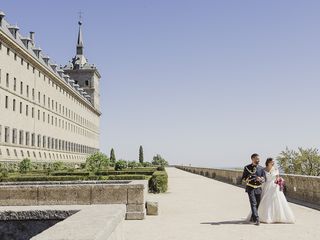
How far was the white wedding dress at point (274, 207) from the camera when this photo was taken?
37.5 feet

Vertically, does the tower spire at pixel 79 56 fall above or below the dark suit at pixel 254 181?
above

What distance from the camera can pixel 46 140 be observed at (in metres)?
60.2

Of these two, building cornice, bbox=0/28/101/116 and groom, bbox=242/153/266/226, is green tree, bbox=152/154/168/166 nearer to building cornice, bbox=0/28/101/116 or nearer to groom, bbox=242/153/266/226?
building cornice, bbox=0/28/101/116

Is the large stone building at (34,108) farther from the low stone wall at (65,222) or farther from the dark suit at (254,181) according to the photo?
the low stone wall at (65,222)

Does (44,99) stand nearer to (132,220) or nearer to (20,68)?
(20,68)

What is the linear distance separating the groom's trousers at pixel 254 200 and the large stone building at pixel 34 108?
112 ft

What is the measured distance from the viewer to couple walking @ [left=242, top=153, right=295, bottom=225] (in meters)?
11.4

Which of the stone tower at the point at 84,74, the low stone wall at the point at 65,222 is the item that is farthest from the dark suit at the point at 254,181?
the stone tower at the point at 84,74

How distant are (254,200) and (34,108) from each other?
4673cm

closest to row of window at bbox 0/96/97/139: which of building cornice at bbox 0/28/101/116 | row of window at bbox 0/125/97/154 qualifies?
row of window at bbox 0/125/97/154

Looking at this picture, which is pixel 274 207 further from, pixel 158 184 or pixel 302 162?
pixel 302 162

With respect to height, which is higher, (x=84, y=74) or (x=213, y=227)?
(x=84, y=74)

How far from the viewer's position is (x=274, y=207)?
11445 mm

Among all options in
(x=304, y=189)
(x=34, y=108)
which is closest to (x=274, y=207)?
(x=304, y=189)
